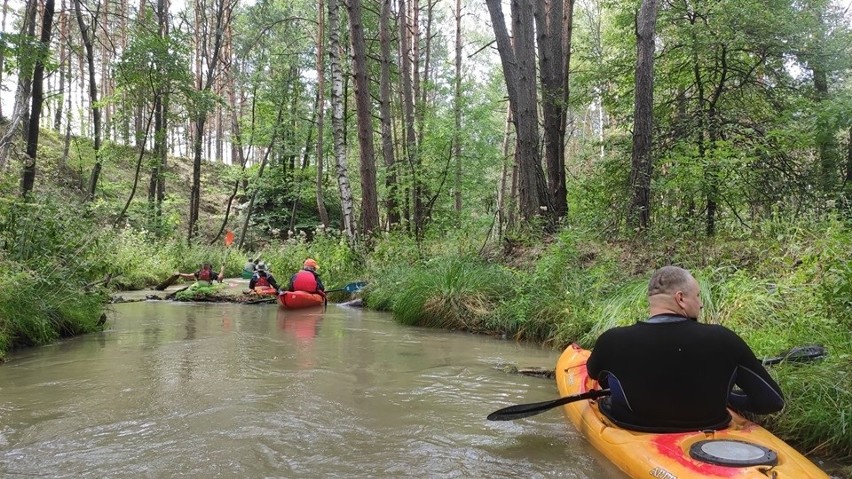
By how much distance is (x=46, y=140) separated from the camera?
2456 centimetres

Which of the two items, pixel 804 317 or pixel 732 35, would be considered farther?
pixel 732 35

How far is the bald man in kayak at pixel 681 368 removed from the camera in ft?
8.91

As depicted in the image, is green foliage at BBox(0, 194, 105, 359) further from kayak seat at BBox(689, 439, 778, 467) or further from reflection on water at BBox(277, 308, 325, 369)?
kayak seat at BBox(689, 439, 778, 467)

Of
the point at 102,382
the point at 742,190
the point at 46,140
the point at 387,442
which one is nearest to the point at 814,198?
the point at 742,190

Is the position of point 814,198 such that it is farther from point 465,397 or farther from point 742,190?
point 465,397

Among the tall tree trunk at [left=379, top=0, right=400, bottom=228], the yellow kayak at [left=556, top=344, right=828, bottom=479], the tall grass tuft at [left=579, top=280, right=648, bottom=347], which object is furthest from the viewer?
the tall tree trunk at [left=379, top=0, right=400, bottom=228]

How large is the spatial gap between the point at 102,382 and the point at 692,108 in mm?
9359

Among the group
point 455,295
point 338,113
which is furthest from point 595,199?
point 338,113

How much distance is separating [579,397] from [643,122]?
18.9 feet

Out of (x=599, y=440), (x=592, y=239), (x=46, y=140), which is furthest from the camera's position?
(x=46, y=140)

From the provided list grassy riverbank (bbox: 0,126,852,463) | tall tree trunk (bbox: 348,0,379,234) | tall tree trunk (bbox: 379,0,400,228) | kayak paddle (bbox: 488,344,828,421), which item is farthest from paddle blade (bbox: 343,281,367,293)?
kayak paddle (bbox: 488,344,828,421)

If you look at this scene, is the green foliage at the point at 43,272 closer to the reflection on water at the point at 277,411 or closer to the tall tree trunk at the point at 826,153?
the reflection on water at the point at 277,411

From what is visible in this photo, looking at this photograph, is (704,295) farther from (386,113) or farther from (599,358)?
(386,113)

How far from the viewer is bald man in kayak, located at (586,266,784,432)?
2.71 m
